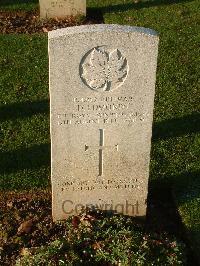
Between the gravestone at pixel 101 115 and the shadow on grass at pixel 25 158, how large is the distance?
1081mm

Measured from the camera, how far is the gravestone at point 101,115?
13.5ft

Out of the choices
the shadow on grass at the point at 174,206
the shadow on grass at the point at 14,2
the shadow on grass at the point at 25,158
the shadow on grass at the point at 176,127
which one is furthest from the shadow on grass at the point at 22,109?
the shadow on grass at the point at 14,2

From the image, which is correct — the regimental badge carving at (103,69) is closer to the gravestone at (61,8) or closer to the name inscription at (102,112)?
the name inscription at (102,112)

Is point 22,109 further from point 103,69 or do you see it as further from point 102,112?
point 103,69

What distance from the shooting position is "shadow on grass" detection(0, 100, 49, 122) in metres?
6.94

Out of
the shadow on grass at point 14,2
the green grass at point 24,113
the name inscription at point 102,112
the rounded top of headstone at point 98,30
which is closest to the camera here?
the rounded top of headstone at point 98,30

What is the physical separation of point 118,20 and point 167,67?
7.28 ft

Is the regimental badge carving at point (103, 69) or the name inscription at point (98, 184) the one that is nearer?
the regimental badge carving at point (103, 69)

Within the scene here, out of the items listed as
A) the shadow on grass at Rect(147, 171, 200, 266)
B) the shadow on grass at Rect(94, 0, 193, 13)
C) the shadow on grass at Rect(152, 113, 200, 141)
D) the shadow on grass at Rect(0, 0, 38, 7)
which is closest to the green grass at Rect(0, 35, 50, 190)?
the shadow on grass at Rect(147, 171, 200, 266)

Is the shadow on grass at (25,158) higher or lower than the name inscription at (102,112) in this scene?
lower

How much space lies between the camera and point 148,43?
413cm

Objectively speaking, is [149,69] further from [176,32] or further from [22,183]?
[176,32]

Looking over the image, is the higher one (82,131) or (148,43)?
(148,43)

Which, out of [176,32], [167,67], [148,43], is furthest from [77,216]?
[176,32]
